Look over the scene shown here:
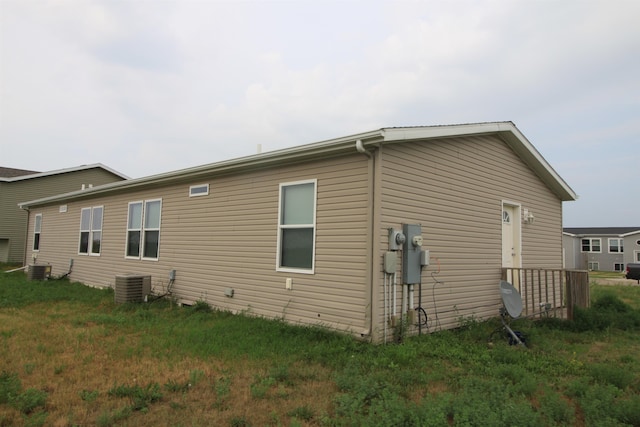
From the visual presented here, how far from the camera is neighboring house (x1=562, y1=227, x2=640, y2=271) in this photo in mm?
31578

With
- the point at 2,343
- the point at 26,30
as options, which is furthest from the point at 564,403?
the point at 26,30

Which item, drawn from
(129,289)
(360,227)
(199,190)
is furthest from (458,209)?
(129,289)

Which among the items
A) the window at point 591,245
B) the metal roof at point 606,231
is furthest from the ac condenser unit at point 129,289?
the window at point 591,245

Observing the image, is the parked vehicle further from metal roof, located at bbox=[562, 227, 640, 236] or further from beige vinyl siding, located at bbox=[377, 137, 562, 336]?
beige vinyl siding, located at bbox=[377, 137, 562, 336]

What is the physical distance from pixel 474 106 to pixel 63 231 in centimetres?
1593

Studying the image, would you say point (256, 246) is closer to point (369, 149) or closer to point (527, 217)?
point (369, 149)

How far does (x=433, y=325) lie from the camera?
605cm

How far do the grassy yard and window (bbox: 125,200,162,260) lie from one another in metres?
2.95

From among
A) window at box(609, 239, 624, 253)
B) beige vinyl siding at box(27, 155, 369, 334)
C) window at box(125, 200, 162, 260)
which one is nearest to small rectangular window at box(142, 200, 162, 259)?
window at box(125, 200, 162, 260)

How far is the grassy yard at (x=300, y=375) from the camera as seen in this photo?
308cm

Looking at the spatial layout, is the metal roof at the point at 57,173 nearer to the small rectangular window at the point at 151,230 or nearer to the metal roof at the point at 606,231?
the small rectangular window at the point at 151,230

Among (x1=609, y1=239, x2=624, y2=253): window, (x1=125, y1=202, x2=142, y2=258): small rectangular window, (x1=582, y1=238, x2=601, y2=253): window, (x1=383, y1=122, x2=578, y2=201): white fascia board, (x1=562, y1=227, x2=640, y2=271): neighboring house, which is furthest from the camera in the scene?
(x1=582, y1=238, x2=601, y2=253): window

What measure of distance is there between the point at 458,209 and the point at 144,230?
296 inches

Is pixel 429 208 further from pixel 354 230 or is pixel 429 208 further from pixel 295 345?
pixel 295 345
